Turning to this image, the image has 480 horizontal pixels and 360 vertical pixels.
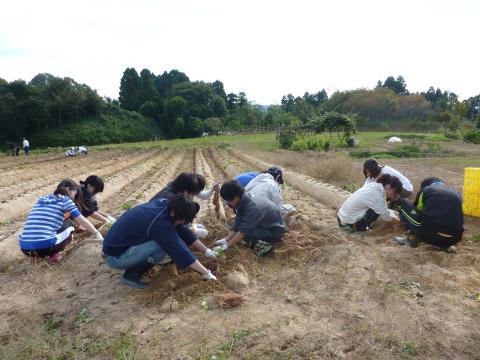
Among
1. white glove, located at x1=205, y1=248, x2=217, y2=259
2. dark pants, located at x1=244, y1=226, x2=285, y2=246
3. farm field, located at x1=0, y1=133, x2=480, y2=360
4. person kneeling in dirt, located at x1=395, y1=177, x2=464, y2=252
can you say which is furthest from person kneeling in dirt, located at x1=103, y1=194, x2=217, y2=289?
person kneeling in dirt, located at x1=395, y1=177, x2=464, y2=252

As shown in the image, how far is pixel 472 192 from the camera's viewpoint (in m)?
6.46

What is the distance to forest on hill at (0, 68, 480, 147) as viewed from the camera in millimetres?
41719

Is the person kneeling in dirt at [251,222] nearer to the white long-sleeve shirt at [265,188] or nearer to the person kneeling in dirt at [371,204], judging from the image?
the white long-sleeve shirt at [265,188]

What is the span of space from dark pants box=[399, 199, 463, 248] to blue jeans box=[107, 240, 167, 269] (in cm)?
301

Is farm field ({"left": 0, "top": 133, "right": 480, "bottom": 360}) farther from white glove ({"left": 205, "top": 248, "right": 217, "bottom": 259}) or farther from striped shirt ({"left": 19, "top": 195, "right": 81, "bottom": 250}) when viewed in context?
striped shirt ({"left": 19, "top": 195, "right": 81, "bottom": 250})

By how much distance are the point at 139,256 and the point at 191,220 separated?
651 mm

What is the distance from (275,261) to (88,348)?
7.54ft

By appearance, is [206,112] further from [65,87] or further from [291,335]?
[291,335]

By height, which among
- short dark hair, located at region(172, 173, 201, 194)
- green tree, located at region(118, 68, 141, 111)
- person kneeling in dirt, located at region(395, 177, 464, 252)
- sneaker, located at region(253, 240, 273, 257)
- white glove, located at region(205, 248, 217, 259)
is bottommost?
sneaker, located at region(253, 240, 273, 257)

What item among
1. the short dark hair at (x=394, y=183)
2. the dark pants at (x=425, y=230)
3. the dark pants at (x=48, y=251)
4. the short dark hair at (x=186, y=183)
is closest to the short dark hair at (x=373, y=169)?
the short dark hair at (x=394, y=183)

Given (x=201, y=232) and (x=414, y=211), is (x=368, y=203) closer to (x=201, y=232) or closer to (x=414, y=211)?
(x=414, y=211)

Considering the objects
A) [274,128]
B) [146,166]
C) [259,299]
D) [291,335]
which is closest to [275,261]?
[259,299]

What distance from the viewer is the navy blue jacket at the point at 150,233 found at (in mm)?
3586

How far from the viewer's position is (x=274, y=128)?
48094mm
